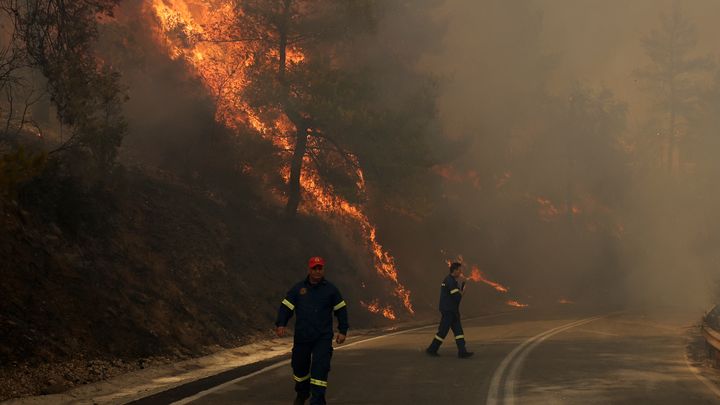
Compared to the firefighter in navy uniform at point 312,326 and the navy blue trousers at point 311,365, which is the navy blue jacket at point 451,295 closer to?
the firefighter in navy uniform at point 312,326

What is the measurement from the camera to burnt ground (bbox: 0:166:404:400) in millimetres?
12633

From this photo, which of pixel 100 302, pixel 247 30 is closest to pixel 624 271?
pixel 247 30

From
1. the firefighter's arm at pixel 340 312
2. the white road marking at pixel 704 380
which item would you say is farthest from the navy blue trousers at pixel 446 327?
the firefighter's arm at pixel 340 312

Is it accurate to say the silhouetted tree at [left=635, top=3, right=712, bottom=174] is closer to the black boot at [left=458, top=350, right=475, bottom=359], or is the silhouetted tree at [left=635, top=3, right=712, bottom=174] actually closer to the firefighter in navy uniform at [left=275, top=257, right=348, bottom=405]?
the black boot at [left=458, top=350, right=475, bottom=359]

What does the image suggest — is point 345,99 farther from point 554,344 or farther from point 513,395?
point 513,395

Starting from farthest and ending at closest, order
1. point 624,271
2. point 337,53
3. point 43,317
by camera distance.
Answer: point 624,271 < point 337,53 < point 43,317

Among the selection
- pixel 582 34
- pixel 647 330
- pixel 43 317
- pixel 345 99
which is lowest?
pixel 647 330

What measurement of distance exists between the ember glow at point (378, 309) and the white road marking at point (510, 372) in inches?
299

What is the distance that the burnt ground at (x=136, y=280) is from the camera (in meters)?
12.6

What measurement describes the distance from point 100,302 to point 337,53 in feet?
60.1

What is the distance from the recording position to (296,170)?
28109 mm

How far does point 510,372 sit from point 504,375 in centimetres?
44

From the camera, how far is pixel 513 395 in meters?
11.4

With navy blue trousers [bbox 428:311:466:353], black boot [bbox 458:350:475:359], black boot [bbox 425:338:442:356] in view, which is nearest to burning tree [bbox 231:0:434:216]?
navy blue trousers [bbox 428:311:466:353]
